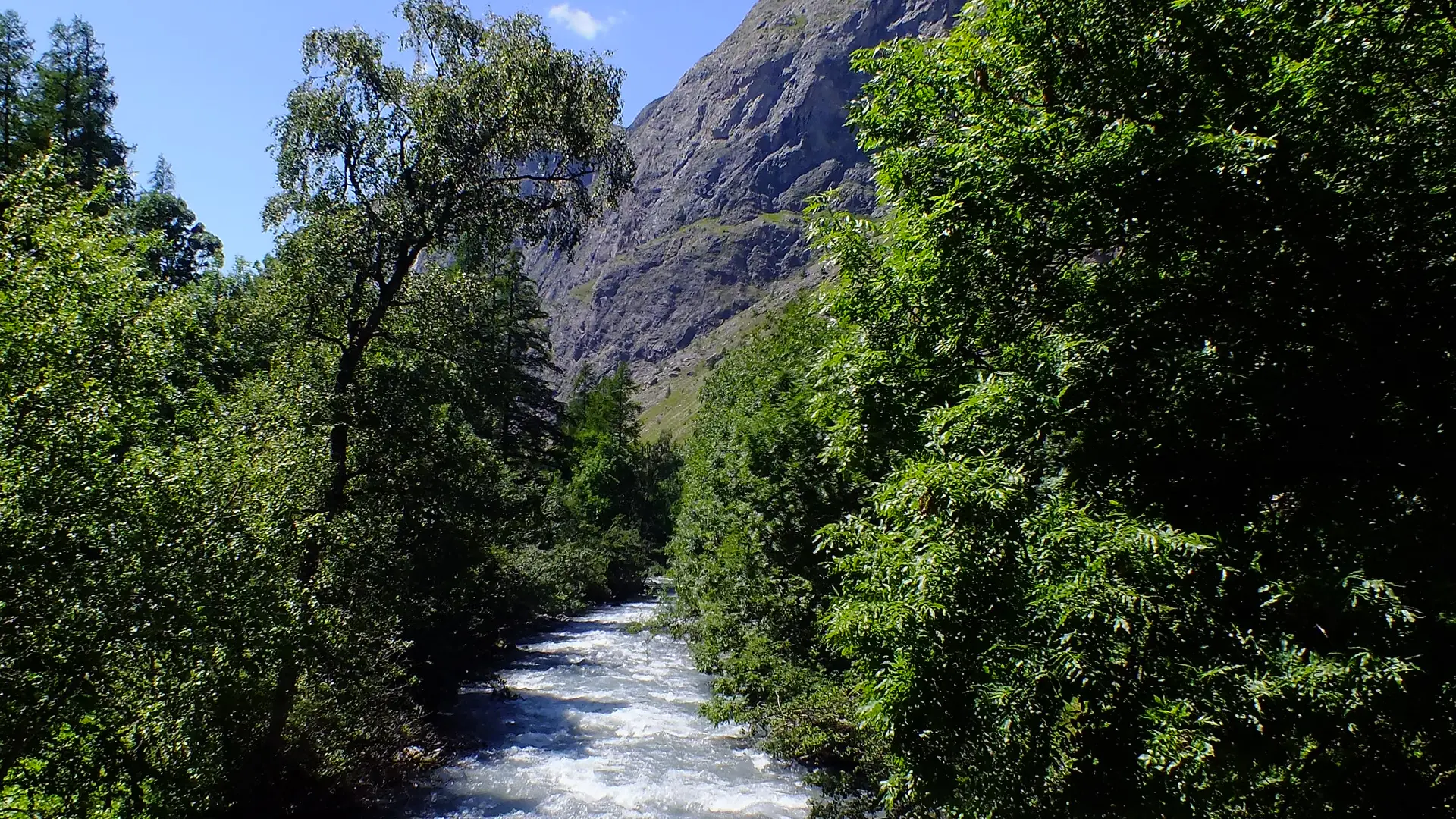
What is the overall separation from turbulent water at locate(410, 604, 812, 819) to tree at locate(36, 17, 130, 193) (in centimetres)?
2546

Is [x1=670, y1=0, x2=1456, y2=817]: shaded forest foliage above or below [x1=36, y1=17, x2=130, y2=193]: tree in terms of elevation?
below

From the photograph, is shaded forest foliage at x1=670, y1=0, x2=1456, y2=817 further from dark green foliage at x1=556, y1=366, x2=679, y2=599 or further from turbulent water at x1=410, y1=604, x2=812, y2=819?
dark green foliage at x1=556, y1=366, x2=679, y2=599

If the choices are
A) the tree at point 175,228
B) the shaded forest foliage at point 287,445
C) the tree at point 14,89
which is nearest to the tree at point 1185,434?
the shaded forest foliage at point 287,445

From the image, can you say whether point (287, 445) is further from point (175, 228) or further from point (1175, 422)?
point (175, 228)

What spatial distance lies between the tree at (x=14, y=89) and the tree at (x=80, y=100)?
955mm

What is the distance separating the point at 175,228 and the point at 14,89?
1999 cm

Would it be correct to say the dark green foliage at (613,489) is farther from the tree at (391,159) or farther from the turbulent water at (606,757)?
the tree at (391,159)

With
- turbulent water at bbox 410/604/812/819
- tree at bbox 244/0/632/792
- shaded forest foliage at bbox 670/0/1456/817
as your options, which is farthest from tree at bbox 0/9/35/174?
shaded forest foliage at bbox 670/0/1456/817

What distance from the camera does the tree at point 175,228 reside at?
1614 inches

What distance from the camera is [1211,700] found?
18.1 feet

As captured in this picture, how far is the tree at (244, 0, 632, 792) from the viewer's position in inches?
646

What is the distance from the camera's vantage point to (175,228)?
4744cm

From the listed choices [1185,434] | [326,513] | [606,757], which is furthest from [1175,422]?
[606,757]

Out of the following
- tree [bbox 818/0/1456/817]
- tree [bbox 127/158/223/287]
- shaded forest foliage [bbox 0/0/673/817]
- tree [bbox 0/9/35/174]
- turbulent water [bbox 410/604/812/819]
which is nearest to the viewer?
tree [bbox 818/0/1456/817]
